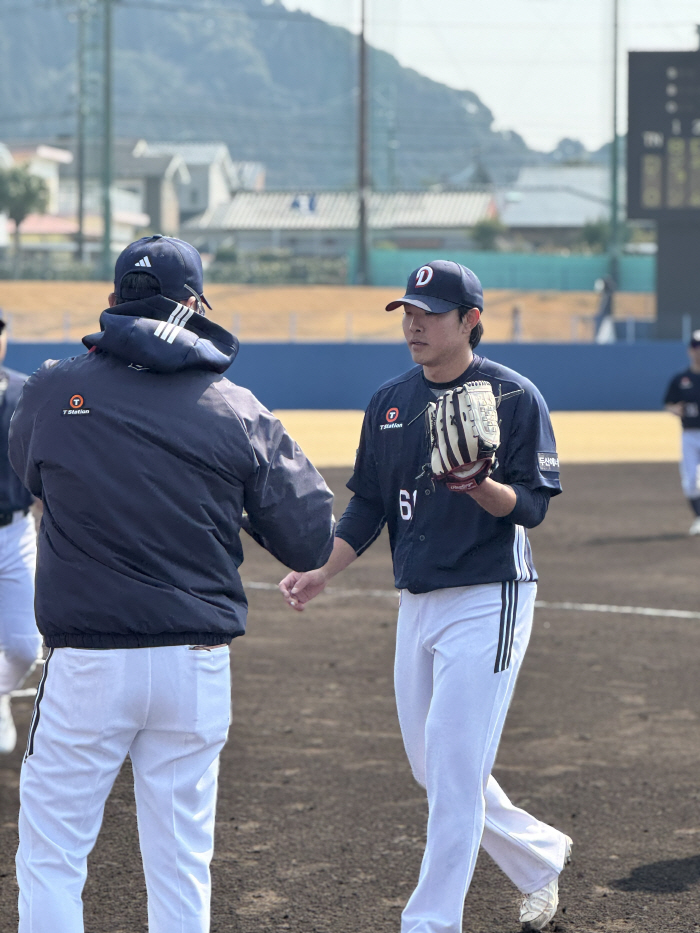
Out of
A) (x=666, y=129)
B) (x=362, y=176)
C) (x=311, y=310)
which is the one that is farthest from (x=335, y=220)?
(x=666, y=129)

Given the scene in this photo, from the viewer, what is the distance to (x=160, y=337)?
3295mm

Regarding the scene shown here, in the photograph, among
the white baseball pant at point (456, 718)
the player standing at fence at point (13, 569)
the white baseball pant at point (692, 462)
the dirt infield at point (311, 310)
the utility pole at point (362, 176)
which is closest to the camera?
the white baseball pant at point (456, 718)

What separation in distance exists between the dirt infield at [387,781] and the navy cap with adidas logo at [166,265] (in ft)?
7.64

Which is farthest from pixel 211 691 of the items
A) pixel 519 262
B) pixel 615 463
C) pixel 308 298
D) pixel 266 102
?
pixel 266 102

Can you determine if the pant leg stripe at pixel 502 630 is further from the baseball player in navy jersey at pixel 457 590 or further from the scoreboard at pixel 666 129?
the scoreboard at pixel 666 129

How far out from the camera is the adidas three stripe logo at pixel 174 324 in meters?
3.31

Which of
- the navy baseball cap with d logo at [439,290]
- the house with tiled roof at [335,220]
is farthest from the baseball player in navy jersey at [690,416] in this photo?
the house with tiled roof at [335,220]

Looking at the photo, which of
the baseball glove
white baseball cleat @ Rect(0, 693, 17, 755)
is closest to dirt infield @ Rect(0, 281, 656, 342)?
white baseball cleat @ Rect(0, 693, 17, 755)

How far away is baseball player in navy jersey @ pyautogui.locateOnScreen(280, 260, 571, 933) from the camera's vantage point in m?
4.01

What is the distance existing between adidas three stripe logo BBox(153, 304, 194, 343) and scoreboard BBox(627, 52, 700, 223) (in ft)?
93.6

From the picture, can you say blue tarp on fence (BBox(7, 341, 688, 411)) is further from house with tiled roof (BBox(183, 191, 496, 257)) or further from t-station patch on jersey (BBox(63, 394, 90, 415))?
house with tiled roof (BBox(183, 191, 496, 257))

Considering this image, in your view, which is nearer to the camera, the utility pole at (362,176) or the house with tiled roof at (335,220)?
the utility pole at (362,176)

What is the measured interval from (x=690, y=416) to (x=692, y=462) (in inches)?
20.7

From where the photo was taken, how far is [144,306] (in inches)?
134
